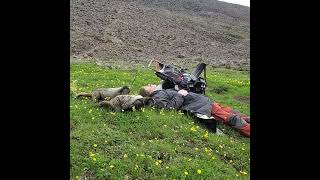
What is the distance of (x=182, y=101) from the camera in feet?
41.1

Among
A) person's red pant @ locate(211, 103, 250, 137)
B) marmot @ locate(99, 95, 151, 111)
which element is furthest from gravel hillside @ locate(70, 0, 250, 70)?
marmot @ locate(99, 95, 151, 111)

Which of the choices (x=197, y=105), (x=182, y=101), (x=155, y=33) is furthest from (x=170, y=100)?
(x=155, y=33)

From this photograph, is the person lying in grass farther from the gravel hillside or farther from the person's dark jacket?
the gravel hillside

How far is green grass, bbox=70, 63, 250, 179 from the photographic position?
8133 millimetres

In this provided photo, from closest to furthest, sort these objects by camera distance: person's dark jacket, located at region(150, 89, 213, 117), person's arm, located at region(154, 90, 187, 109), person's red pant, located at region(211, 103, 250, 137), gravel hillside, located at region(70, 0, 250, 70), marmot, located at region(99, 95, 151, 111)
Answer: marmot, located at region(99, 95, 151, 111), person's red pant, located at region(211, 103, 250, 137), person's dark jacket, located at region(150, 89, 213, 117), person's arm, located at region(154, 90, 187, 109), gravel hillside, located at region(70, 0, 250, 70)

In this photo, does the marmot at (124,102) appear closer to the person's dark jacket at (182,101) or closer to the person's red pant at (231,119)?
the person's dark jacket at (182,101)

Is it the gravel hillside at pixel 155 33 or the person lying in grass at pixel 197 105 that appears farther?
the gravel hillside at pixel 155 33

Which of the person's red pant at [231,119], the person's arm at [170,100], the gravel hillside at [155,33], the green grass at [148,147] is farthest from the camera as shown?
the gravel hillside at [155,33]

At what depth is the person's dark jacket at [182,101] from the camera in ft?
39.9

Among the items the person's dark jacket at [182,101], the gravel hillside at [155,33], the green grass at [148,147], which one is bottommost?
the green grass at [148,147]

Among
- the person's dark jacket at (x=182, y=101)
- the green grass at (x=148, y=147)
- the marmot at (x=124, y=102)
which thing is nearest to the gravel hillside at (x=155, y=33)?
the person's dark jacket at (x=182, y=101)

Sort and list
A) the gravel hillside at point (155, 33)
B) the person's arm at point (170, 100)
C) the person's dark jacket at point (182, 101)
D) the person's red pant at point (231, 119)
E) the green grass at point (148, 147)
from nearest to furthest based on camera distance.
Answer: the green grass at point (148, 147) < the person's red pant at point (231, 119) < the person's dark jacket at point (182, 101) < the person's arm at point (170, 100) < the gravel hillside at point (155, 33)

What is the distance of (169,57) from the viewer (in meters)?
38.0

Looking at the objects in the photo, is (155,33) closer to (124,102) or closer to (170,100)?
(170,100)
